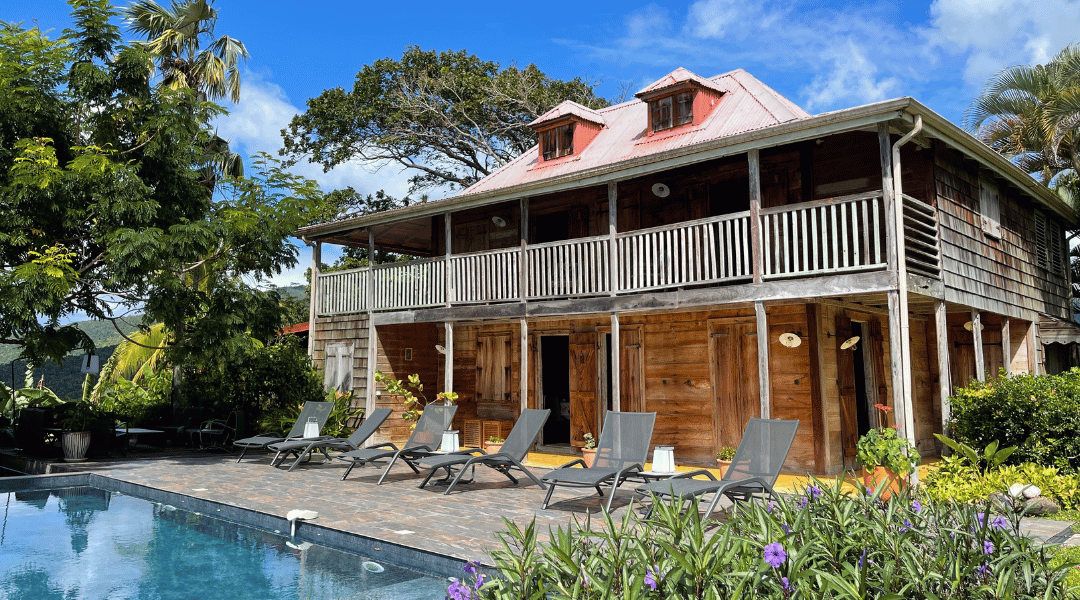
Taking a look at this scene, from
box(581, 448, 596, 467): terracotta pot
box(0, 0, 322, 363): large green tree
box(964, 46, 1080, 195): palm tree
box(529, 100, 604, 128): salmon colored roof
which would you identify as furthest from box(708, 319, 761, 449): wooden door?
box(964, 46, 1080, 195): palm tree

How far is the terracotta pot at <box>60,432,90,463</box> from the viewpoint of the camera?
464 inches

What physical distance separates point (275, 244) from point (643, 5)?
17.3 metres

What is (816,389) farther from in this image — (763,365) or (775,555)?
(775,555)

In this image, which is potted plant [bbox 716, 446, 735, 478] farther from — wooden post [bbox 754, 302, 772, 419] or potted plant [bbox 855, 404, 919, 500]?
potted plant [bbox 855, 404, 919, 500]

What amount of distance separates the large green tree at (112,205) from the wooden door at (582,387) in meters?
5.21

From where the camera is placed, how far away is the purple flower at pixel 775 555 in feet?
8.40

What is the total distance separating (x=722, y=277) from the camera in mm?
9727

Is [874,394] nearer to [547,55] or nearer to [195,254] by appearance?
[195,254]

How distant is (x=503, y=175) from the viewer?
53.7 feet

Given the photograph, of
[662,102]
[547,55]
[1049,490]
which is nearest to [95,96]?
[662,102]

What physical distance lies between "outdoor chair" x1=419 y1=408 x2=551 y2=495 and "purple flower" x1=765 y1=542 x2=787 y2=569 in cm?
615

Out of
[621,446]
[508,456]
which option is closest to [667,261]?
[621,446]

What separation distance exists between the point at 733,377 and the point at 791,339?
1252 mm

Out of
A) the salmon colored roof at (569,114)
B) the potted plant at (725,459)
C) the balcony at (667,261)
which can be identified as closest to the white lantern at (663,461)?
the potted plant at (725,459)
